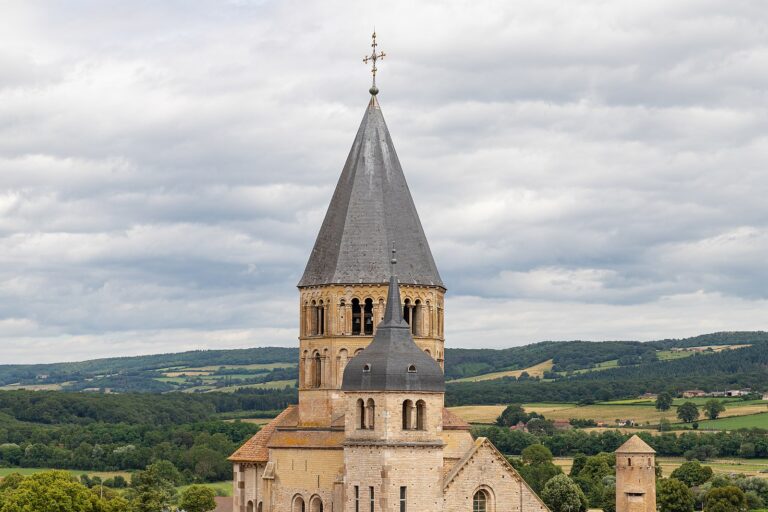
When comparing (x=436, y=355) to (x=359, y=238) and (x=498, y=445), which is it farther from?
(x=498, y=445)

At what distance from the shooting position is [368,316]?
64.0 meters

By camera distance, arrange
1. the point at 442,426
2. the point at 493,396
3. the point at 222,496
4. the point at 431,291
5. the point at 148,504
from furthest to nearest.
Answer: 1. the point at 493,396
2. the point at 222,496
3. the point at 148,504
4. the point at 431,291
5. the point at 442,426

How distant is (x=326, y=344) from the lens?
6381 centimetres

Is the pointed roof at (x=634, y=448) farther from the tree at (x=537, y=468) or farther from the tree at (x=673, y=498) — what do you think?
the tree at (x=537, y=468)

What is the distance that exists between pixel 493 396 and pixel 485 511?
12623 centimetres

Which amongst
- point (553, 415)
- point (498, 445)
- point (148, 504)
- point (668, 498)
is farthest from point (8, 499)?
point (553, 415)

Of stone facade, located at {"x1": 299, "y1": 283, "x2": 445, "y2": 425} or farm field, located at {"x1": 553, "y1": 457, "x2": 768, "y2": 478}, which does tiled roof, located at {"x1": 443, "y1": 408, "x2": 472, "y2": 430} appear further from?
farm field, located at {"x1": 553, "y1": 457, "x2": 768, "y2": 478}

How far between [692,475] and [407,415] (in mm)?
69328

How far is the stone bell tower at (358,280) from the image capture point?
63.7 meters

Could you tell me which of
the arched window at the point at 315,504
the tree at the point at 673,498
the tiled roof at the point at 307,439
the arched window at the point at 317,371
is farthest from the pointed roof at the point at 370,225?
the tree at the point at 673,498

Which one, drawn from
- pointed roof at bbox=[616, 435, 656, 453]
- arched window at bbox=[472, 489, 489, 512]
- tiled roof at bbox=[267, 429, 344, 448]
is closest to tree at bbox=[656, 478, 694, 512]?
pointed roof at bbox=[616, 435, 656, 453]

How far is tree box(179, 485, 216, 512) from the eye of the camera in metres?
109

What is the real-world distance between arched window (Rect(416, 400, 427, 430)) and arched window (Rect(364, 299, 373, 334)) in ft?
19.4

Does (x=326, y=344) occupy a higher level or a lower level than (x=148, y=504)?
higher
